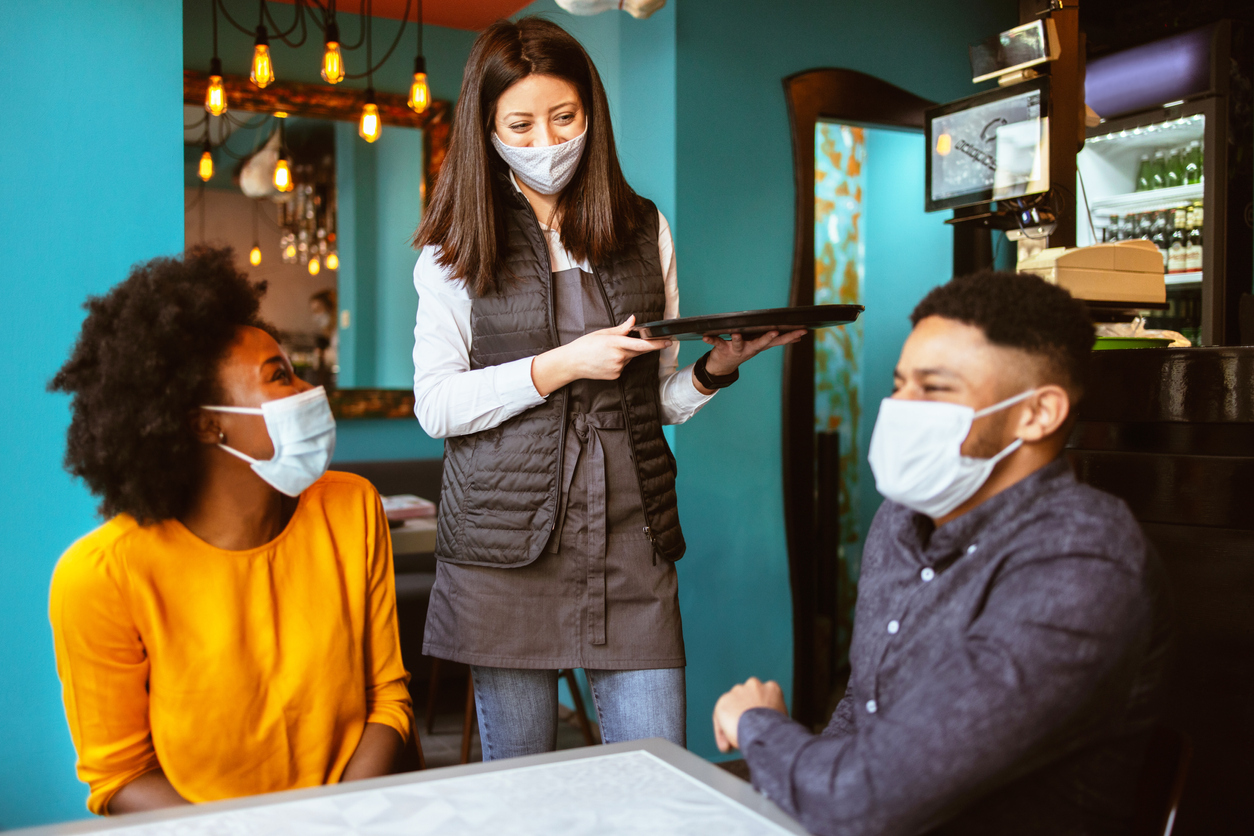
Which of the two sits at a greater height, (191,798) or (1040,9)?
(1040,9)

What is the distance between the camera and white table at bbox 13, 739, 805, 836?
963 millimetres

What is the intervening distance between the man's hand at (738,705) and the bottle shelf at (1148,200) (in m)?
3.70

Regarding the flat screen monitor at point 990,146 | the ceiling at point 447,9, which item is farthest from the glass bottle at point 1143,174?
the ceiling at point 447,9

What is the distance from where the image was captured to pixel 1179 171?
4148 mm

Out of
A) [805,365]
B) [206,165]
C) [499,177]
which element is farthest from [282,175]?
[499,177]

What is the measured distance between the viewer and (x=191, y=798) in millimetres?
1298

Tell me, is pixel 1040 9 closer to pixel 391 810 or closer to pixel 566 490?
pixel 566 490

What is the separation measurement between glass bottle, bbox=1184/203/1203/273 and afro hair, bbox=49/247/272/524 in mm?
3893

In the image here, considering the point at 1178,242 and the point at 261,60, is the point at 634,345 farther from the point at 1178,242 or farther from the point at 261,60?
the point at 1178,242

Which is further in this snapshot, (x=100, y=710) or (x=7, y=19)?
(x=7, y=19)

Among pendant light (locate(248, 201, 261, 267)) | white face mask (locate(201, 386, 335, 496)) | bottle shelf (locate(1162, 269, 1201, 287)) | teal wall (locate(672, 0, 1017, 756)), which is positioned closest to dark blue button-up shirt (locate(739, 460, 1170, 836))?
white face mask (locate(201, 386, 335, 496))

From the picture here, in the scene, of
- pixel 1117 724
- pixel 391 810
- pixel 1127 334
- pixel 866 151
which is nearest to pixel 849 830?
pixel 1117 724

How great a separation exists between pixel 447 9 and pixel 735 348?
3.58 meters

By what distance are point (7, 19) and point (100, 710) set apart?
124 centimetres
